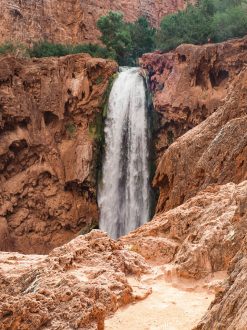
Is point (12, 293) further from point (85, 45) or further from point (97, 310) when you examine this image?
point (85, 45)

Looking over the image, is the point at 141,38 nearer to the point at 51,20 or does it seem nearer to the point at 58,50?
the point at 51,20

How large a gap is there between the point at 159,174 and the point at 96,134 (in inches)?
485

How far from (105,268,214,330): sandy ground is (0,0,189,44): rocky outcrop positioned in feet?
90.3

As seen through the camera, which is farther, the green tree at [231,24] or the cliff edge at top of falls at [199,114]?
the green tree at [231,24]

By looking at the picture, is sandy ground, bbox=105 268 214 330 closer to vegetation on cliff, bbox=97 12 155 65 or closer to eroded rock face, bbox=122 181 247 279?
eroded rock face, bbox=122 181 247 279

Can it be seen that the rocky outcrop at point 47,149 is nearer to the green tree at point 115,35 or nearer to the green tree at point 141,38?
the green tree at point 115,35

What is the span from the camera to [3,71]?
2373 centimetres

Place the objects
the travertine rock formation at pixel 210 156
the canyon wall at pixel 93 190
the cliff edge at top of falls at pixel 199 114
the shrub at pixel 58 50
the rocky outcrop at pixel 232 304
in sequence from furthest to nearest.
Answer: the shrub at pixel 58 50
the cliff edge at top of falls at pixel 199 114
the travertine rock formation at pixel 210 156
the canyon wall at pixel 93 190
the rocky outcrop at pixel 232 304

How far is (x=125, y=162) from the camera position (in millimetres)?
24672

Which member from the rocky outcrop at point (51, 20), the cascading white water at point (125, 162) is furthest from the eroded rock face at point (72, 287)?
the rocky outcrop at point (51, 20)

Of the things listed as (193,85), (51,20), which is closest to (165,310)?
(193,85)

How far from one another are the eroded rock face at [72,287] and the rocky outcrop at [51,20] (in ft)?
87.2

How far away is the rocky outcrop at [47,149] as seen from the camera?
77.7ft

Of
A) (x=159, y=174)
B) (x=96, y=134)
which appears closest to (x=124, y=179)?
(x=96, y=134)
